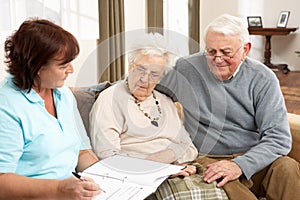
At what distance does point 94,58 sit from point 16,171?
3.87 feet

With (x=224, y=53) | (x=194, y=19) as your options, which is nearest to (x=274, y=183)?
(x=224, y=53)

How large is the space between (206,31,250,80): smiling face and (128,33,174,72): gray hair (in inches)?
8.6

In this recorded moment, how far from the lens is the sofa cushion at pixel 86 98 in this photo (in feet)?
5.35

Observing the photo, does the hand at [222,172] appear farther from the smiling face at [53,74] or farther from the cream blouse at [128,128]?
the smiling face at [53,74]

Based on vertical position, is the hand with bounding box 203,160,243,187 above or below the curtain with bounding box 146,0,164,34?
below

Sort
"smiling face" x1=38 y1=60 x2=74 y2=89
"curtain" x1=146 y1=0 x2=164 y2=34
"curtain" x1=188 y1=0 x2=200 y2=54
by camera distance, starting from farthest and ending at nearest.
Result: "curtain" x1=188 y1=0 x2=200 y2=54
"curtain" x1=146 y1=0 x2=164 y2=34
"smiling face" x1=38 y1=60 x2=74 y2=89

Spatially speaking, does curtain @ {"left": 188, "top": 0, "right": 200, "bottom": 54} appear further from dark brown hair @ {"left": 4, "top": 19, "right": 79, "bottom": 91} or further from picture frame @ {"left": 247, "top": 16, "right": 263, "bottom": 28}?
dark brown hair @ {"left": 4, "top": 19, "right": 79, "bottom": 91}

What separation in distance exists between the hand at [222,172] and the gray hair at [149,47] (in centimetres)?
44

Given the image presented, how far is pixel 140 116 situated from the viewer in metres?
1.58

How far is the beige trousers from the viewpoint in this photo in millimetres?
1526

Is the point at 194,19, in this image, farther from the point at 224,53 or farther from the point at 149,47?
the point at 149,47

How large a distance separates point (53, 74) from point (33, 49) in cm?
10

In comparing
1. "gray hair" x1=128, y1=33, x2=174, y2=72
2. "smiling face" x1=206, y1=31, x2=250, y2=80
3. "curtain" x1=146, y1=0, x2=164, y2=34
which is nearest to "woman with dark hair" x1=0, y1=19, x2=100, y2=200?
"gray hair" x1=128, y1=33, x2=174, y2=72

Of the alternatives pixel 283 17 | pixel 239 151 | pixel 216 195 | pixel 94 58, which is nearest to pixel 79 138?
pixel 216 195
